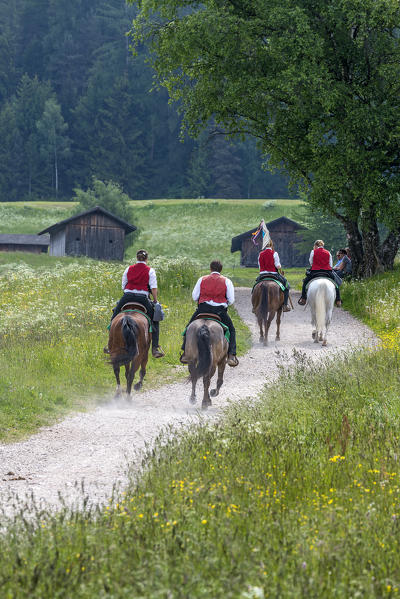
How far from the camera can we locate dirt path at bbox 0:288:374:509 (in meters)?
7.08

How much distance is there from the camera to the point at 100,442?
906cm

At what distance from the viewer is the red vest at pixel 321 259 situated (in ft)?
59.2

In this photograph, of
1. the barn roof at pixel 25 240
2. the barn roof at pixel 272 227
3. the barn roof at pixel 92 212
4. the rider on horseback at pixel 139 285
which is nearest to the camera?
the rider on horseback at pixel 139 285

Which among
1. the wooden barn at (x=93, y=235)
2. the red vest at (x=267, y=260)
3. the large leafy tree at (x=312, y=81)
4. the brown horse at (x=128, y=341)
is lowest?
the wooden barn at (x=93, y=235)

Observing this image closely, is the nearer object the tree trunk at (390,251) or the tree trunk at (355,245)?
the tree trunk at (390,251)

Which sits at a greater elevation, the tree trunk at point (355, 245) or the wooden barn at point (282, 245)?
the tree trunk at point (355, 245)

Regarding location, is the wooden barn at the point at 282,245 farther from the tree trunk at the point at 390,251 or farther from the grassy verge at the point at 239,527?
the grassy verge at the point at 239,527

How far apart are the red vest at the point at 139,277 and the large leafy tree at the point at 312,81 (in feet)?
45.3

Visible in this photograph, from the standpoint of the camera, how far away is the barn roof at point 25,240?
221 feet

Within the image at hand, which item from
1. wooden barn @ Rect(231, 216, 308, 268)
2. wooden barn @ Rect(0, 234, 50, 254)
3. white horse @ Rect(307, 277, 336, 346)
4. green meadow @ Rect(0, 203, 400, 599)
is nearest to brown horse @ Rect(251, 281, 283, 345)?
white horse @ Rect(307, 277, 336, 346)

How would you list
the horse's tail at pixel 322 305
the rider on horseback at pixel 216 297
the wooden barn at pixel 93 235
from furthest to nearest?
the wooden barn at pixel 93 235
the horse's tail at pixel 322 305
the rider on horseback at pixel 216 297

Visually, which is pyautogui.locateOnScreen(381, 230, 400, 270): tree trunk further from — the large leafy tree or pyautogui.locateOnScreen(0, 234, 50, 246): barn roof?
pyautogui.locateOnScreen(0, 234, 50, 246): barn roof

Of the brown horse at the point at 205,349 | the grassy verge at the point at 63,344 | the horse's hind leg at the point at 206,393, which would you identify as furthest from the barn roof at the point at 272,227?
the horse's hind leg at the point at 206,393

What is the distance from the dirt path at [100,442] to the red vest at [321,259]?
106 inches
